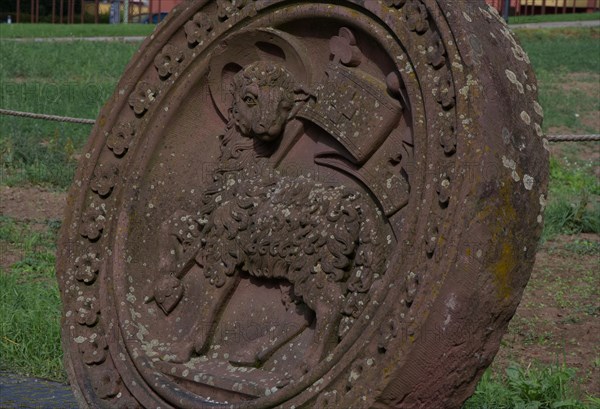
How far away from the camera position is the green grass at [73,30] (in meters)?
14.5

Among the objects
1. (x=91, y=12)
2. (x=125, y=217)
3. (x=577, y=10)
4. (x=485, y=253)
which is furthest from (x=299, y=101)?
(x=91, y=12)

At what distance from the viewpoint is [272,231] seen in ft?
11.7

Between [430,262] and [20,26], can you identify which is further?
[20,26]

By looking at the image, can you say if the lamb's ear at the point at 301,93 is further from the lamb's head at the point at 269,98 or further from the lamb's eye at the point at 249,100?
the lamb's eye at the point at 249,100

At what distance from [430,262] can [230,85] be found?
49.6 inches

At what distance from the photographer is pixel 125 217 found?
402cm

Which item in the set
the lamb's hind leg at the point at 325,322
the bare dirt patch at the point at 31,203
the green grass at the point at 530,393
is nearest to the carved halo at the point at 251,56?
the lamb's hind leg at the point at 325,322

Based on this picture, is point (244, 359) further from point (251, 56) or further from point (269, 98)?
point (251, 56)

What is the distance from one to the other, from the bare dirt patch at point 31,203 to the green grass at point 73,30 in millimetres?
7077

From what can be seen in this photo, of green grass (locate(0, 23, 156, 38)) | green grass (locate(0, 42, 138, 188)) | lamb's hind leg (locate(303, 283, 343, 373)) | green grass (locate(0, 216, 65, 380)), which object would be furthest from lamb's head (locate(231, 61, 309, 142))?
green grass (locate(0, 23, 156, 38))

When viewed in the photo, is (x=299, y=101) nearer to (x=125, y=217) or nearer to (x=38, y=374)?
(x=125, y=217)

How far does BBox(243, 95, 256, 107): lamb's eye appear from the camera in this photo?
3766 mm

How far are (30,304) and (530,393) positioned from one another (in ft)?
8.55

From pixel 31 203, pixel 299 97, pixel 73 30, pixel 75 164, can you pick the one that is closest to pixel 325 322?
pixel 299 97
